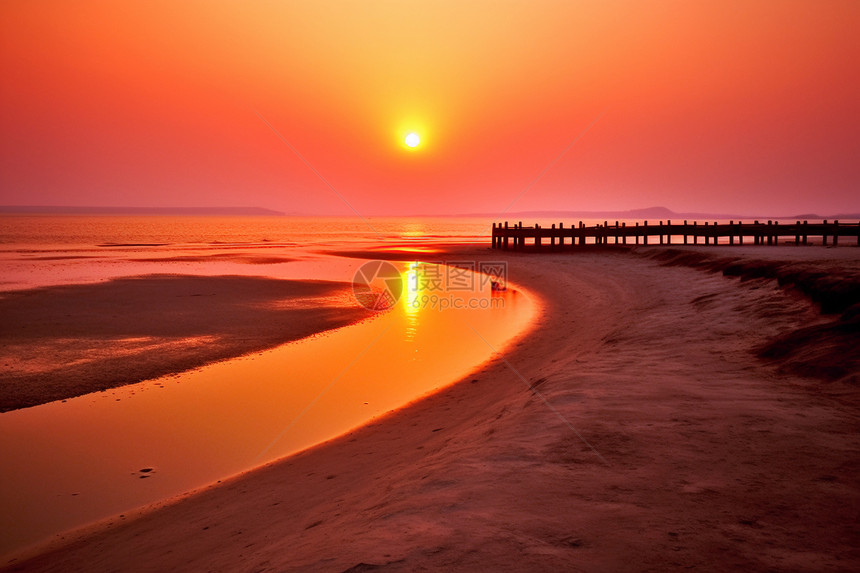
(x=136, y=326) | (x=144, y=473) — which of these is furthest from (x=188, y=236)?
(x=144, y=473)

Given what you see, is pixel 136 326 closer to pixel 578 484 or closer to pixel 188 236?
pixel 578 484

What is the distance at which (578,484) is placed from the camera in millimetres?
4023

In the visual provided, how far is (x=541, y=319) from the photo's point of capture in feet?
50.0

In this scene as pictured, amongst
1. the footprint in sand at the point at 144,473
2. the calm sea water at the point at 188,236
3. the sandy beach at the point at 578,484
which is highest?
the calm sea water at the point at 188,236

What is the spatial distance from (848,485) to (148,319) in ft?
48.9

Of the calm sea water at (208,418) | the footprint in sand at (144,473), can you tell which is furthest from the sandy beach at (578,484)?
the footprint in sand at (144,473)

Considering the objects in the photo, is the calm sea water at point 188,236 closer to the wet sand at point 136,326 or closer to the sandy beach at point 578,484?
the wet sand at point 136,326

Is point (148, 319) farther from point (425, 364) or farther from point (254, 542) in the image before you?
point (254, 542)

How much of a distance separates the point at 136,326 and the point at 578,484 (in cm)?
1278

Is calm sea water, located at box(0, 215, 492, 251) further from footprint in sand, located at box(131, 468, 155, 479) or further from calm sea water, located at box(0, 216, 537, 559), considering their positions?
footprint in sand, located at box(131, 468, 155, 479)

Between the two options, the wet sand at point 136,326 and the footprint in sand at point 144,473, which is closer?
the footprint in sand at point 144,473

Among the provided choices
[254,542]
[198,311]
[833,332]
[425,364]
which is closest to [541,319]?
[425,364]

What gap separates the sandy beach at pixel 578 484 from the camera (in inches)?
126

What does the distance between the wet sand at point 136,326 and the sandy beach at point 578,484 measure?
5243 mm
